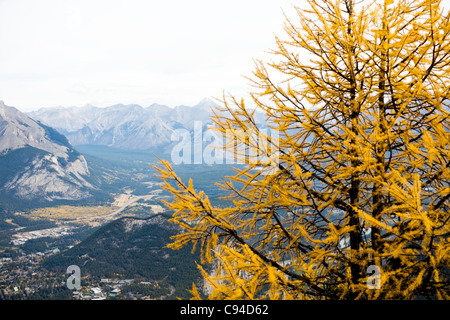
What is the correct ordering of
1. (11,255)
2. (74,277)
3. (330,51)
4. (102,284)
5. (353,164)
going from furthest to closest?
1. (11,255)
2. (74,277)
3. (102,284)
4. (330,51)
5. (353,164)

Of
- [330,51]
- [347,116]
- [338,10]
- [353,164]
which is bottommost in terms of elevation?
[353,164]

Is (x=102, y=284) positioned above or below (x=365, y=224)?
below

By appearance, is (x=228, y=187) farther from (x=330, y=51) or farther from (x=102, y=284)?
(x=102, y=284)

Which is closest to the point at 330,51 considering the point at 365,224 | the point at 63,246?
the point at 365,224

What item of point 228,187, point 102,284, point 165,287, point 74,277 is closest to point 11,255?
point 74,277

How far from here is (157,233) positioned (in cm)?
12556

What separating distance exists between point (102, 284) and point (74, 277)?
15184 mm

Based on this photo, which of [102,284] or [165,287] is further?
[102,284]

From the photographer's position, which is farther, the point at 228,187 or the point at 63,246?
the point at 63,246
